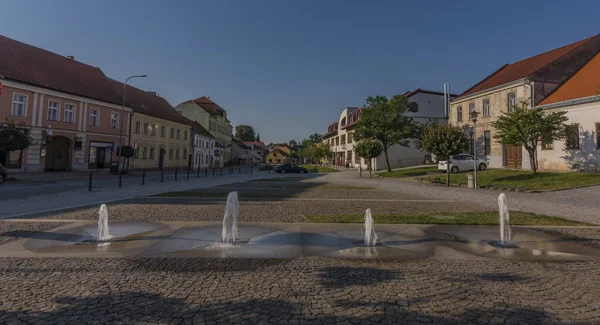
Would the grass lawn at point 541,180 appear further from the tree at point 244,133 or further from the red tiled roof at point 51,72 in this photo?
the tree at point 244,133

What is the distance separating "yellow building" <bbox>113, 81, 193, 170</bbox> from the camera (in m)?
39.0

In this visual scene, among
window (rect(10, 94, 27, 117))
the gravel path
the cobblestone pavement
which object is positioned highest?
window (rect(10, 94, 27, 117))

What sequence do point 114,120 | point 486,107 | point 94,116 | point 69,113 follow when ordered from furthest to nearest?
point 114,120
point 486,107
point 94,116
point 69,113

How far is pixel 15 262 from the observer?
15.9ft

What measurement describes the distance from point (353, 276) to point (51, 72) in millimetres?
38140

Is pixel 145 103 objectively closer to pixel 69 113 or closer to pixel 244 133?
pixel 69 113

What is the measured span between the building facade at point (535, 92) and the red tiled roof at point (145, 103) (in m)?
39.1

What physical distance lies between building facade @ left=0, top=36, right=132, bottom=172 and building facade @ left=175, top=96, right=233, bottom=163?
20.7 meters

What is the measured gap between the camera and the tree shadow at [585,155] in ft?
70.9

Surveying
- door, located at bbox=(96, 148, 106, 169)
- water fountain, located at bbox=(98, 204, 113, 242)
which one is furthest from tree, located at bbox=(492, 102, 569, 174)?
door, located at bbox=(96, 148, 106, 169)

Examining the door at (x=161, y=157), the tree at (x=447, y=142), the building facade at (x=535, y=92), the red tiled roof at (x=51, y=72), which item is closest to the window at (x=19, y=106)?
the red tiled roof at (x=51, y=72)

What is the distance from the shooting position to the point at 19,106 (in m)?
26.1

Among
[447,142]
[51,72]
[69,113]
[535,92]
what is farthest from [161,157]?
[535,92]

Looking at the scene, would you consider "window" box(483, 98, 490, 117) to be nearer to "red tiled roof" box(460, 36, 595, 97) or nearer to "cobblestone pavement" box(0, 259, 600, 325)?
"red tiled roof" box(460, 36, 595, 97)
